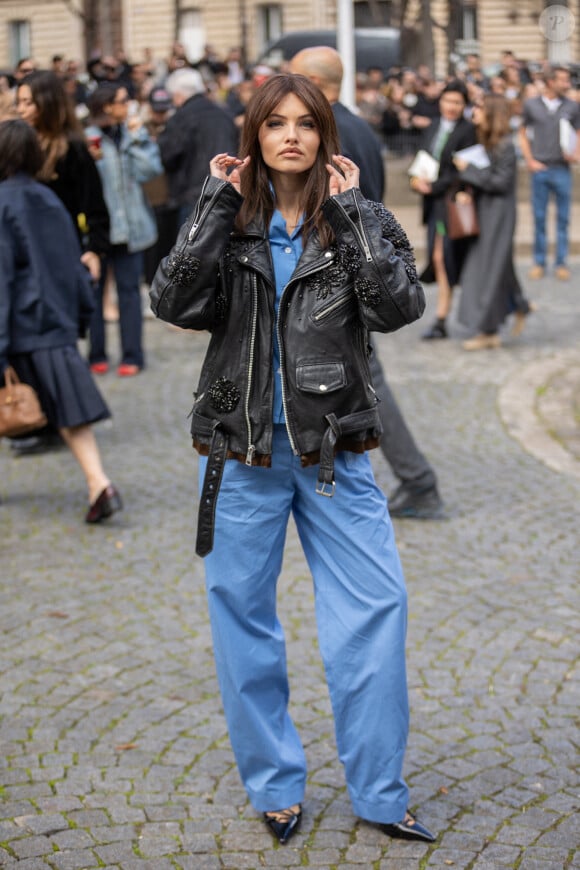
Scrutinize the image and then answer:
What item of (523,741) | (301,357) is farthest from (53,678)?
(301,357)

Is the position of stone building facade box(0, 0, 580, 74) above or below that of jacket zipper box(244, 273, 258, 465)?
above

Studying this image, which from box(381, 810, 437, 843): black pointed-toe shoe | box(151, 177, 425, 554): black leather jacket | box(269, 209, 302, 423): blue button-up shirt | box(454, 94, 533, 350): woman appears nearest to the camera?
box(151, 177, 425, 554): black leather jacket

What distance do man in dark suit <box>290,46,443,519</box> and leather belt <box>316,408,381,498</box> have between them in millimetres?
2611

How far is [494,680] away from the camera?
4715mm

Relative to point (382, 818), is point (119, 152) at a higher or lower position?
higher

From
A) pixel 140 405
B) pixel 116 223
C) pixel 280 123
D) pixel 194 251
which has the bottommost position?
pixel 140 405

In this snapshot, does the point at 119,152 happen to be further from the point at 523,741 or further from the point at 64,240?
the point at 523,741

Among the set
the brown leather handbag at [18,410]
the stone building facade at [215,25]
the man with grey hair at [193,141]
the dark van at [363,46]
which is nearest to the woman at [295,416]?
the brown leather handbag at [18,410]

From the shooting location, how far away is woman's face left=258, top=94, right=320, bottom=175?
3.43 metres

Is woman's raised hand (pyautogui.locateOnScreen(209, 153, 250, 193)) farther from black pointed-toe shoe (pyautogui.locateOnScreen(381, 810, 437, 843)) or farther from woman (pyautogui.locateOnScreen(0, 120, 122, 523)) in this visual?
woman (pyautogui.locateOnScreen(0, 120, 122, 523))

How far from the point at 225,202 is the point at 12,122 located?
3185 mm

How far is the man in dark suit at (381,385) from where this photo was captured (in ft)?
20.5

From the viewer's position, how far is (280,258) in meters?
3.52

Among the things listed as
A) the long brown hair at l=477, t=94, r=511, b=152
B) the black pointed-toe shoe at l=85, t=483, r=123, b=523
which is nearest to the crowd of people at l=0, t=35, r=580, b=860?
Result: the black pointed-toe shoe at l=85, t=483, r=123, b=523
